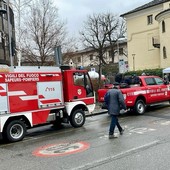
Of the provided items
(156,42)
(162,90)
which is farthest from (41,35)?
(156,42)

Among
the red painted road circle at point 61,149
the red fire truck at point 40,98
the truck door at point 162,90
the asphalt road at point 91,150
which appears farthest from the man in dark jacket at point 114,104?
the truck door at point 162,90

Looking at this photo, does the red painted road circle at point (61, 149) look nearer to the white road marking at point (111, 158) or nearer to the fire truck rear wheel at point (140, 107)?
the white road marking at point (111, 158)

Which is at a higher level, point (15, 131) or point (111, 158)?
point (15, 131)

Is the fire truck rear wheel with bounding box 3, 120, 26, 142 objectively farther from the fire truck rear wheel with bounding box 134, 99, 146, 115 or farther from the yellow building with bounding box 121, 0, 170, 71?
the yellow building with bounding box 121, 0, 170, 71

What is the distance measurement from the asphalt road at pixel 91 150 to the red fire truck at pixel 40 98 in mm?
547

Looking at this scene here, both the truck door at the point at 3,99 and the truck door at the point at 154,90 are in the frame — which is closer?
the truck door at the point at 3,99

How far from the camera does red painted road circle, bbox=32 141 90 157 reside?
27.9 ft

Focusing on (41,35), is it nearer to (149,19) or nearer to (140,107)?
(140,107)

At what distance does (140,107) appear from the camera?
1614 centimetres

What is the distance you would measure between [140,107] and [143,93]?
0.69 meters

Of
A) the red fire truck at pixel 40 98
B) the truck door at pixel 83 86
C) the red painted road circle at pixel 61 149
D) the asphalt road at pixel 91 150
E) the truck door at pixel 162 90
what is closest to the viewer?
the asphalt road at pixel 91 150

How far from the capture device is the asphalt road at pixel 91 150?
279 inches

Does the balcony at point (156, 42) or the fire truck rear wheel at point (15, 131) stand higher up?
the balcony at point (156, 42)

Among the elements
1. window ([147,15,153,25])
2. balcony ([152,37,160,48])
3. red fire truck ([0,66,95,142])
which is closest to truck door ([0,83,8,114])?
red fire truck ([0,66,95,142])
